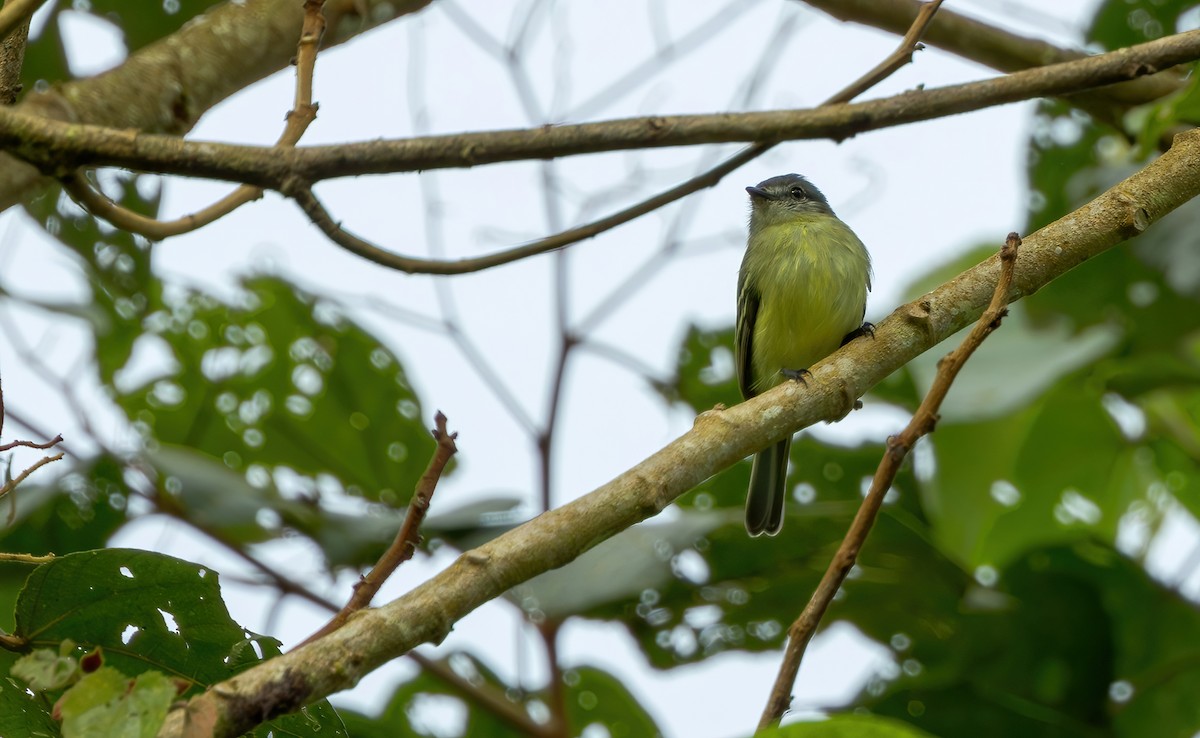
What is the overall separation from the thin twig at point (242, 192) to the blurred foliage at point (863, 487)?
1.05m

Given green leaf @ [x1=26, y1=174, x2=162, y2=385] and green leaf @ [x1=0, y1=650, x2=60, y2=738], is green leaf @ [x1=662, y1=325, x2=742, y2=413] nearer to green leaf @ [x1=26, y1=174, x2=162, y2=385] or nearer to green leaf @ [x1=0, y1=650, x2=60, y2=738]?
green leaf @ [x1=26, y1=174, x2=162, y2=385]

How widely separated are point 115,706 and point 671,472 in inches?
33.9

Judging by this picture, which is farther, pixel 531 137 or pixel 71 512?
pixel 71 512

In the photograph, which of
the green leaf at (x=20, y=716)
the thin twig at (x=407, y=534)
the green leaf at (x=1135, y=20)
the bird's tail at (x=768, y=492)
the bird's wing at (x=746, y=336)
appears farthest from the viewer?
the green leaf at (x=1135, y=20)

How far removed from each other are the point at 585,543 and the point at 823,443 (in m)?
2.97

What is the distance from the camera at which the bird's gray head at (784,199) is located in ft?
16.7

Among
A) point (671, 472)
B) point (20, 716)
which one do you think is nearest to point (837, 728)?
point (671, 472)

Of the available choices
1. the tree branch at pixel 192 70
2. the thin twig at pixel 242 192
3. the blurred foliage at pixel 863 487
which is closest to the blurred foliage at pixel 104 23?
the blurred foliage at pixel 863 487

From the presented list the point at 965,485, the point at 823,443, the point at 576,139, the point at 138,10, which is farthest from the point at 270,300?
the point at 576,139

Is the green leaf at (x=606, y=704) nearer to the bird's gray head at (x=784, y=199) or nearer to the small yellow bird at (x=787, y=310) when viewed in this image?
the small yellow bird at (x=787, y=310)

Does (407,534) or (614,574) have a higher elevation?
(614,574)

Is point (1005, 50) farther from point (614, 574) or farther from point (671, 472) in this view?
point (671, 472)

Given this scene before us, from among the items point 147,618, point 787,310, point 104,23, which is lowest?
point 147,618

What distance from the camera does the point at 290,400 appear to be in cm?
489
